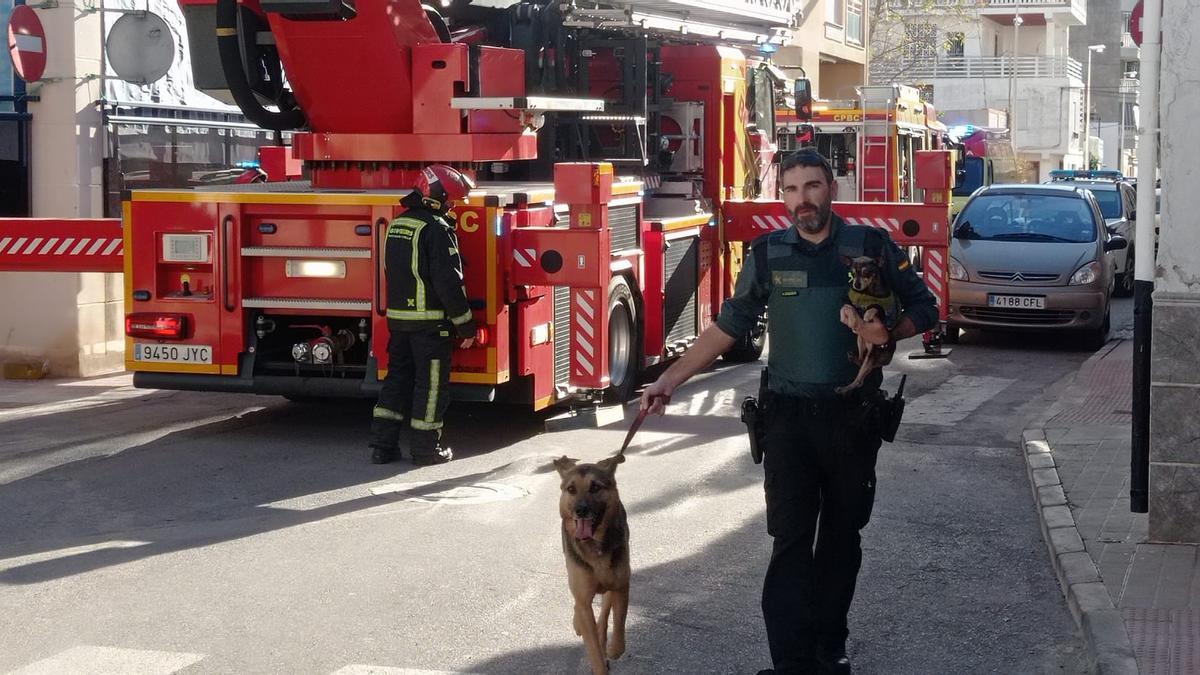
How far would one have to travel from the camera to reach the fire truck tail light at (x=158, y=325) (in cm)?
1066

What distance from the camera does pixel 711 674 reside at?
583 centimetres

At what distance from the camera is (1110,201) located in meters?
25.1

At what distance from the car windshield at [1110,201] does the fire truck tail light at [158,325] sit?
1778 centimetres

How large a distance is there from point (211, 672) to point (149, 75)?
8.89m

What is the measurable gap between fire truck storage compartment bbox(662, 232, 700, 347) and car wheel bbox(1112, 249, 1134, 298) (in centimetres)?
1132

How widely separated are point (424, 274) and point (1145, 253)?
13.7 ft

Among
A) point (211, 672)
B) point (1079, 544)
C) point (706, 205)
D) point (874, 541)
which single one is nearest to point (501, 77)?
point (706, 205)

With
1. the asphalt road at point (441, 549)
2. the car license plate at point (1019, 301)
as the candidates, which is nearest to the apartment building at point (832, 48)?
the car license plate at point (1019, 301)

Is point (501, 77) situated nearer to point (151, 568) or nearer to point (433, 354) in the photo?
point (433, 354)

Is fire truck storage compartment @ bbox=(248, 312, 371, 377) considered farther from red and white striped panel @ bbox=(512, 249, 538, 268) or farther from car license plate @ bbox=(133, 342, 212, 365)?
red and white striped panel @ bbox=(512, 249, 538, 268)

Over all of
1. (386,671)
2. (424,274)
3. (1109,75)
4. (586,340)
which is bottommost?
(386,671)

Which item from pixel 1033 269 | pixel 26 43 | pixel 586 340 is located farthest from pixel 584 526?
pixel 1033 269

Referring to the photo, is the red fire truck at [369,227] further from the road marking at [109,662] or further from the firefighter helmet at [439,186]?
the road marking at [109,662]

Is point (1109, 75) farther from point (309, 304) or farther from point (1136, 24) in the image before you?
point (309, 304)
